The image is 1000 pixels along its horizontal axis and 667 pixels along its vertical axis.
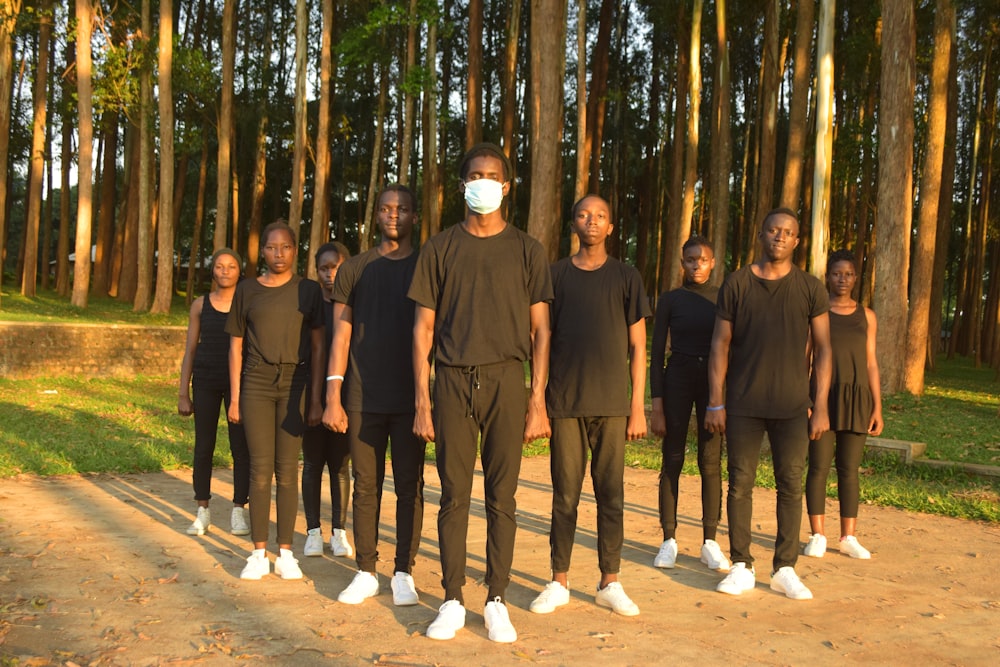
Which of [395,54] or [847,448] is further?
[395,54]

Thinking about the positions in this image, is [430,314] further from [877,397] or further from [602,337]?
[877,397]

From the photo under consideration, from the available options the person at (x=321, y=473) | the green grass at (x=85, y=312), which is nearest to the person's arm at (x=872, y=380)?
the person at (x=321, y=473)

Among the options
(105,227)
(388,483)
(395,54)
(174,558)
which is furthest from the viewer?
(105,227)

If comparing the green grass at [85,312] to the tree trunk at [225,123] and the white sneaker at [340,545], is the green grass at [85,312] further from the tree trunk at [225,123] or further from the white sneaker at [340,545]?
the white sneaker at [340,545]

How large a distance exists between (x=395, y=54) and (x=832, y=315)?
26870mm

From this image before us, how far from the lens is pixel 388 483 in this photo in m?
9.81

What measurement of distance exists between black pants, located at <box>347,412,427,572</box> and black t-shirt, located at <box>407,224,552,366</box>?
2.22 feet

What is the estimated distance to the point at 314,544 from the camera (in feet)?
21.9

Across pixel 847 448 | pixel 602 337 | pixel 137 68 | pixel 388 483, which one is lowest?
pixel 388 483

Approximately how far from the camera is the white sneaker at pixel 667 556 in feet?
21.4

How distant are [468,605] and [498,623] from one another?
67 centimetres

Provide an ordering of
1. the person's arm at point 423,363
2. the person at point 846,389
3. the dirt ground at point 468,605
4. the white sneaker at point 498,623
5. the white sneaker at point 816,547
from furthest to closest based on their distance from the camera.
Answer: the person at point 846,389 < the white sneaker at point 816,547 < the person's arm at point 423,363 < the white sneaker at point 498,623 < the dirt ground at point 468,605

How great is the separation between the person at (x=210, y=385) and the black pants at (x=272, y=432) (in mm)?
1112

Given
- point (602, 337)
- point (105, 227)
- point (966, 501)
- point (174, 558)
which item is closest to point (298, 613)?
point (174, 558)
